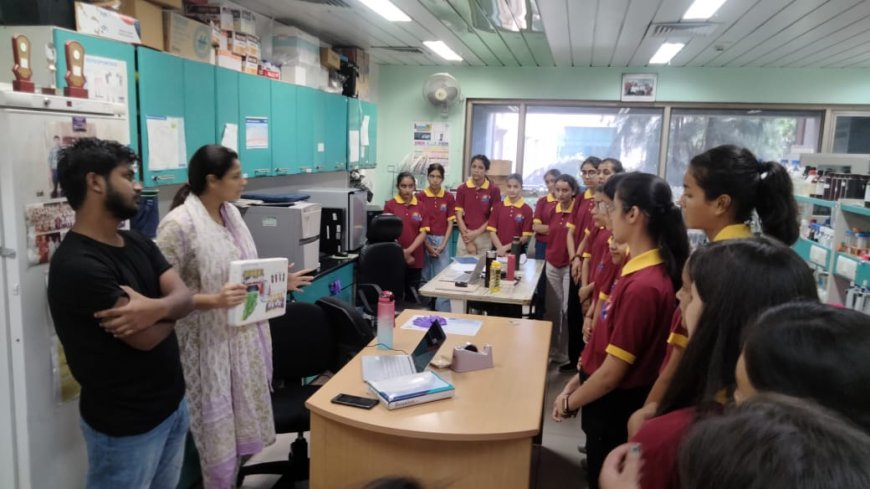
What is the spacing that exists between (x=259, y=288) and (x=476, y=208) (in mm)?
3596

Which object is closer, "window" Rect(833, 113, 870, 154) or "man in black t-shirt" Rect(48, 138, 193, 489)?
"man in black t-shirt" Rect(48, 138, 193, 489)

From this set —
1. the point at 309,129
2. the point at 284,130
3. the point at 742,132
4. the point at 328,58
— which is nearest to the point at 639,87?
the point at 742,132

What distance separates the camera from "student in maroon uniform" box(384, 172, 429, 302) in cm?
528

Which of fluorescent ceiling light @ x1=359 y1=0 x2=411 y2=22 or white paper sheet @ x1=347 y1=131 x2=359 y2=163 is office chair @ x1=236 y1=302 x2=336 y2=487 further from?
white paper sheet @ x1=347 y1=131 x2=359 y2=163

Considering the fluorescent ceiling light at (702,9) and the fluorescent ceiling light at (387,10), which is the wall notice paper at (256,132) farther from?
the fluorescent ceiling light at (702,9)

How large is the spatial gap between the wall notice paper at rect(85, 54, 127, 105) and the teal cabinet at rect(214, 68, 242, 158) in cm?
77

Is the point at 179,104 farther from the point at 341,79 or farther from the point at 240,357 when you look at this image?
the point at 341,79

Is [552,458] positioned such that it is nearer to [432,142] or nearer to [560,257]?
[560,257]

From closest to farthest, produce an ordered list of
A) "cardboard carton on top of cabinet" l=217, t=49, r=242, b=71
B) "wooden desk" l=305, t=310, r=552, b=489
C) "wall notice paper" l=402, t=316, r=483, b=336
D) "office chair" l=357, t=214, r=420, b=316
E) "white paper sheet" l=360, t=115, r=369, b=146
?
"wooden desk" l=305, t=310, r=552, b=489, "wall notice paper" l=402, t=316, r=483, b=336, "cardboard carton on top of cabinet" l=217, t=49, r=242, b=71, "office chair" l=357, t=214, r=420, b=316, "white paper sheet" l=360, t=115, r=369, b=146

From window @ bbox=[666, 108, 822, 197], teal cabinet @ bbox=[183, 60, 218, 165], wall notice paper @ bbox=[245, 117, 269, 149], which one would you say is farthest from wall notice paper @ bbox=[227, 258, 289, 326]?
window @ bbox=[666, 108, 822, 197]

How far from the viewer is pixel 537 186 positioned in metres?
7.29

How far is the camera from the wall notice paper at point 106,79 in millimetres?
2375

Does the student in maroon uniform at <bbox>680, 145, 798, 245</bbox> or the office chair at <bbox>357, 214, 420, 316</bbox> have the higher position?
the student in maroon uniform at <bbox>680, 145, 798, 245</bbox>

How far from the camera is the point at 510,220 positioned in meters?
5.34
